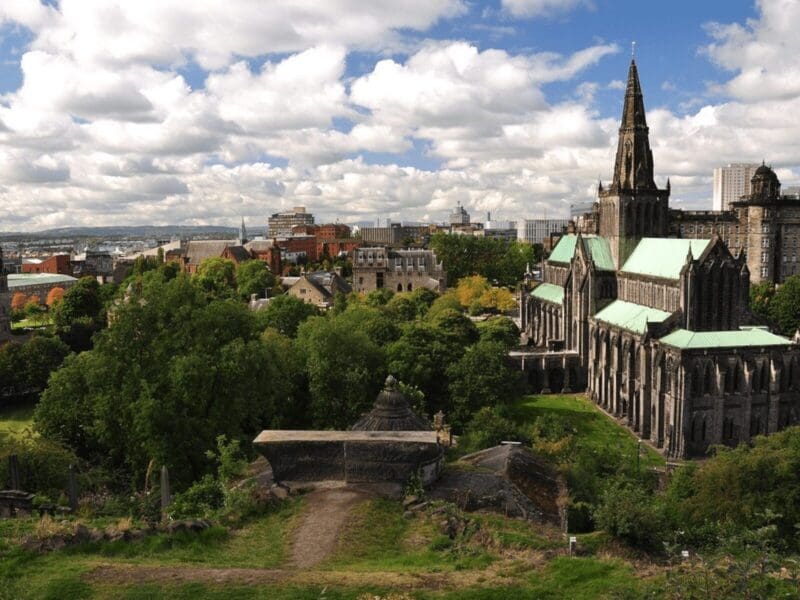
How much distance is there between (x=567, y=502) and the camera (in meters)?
22.0

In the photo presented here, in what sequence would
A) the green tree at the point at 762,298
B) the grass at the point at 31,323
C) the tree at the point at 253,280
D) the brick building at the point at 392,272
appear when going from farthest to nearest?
the brick building at the point at 392,272, the tree at the point at 253,280, the grass at the point at 31,323, the green tree at the point at 762,298

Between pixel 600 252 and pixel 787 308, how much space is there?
83.5 ft

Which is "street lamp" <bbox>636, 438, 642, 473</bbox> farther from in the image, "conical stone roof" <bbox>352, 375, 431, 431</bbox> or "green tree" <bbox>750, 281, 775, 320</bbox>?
"green tree" <bbox>750, 281, 775, 320</bbox>

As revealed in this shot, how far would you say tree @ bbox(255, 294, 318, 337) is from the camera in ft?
214

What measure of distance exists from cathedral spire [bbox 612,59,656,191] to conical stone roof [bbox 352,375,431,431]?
148ft

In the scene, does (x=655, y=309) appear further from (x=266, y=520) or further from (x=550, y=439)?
(x=266, y=520)

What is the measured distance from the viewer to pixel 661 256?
5622 centimetres

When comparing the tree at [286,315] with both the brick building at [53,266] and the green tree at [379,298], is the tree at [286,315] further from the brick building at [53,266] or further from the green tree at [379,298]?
the brick building at [53,266]

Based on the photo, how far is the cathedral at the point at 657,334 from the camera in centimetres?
4538

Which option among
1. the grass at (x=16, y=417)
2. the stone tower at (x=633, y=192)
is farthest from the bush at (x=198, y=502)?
the stone tower at (x=633, y=192)

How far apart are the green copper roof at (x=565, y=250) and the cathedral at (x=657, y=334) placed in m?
5.38

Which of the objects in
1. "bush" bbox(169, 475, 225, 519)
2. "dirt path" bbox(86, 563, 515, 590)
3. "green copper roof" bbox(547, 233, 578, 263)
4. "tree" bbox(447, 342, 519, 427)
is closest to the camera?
"dirt path" bbox(86, 563, 515, 590)

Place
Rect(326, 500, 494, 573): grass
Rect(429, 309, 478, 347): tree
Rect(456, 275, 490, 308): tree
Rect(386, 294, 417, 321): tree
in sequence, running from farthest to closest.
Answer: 1. Rect(456, 275, 490, 308): tree
2. Rect(386, 294, 417, 321): tree
3. Rect(429, 309, 478, 347): tree
4. Rect(326, 500, 494, 573): grass

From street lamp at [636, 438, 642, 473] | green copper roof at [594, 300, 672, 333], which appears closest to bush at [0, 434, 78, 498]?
street lamp at [636, 438, 642, 473]
